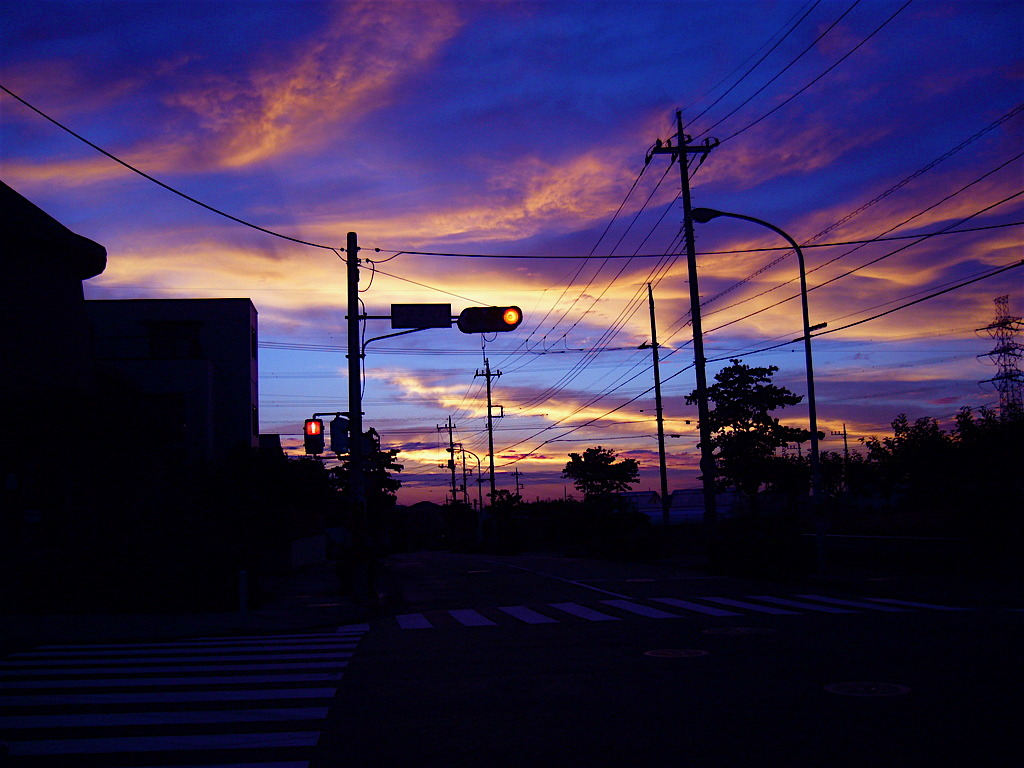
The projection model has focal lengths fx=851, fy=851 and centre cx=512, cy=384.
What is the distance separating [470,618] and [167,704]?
9510 millimetres

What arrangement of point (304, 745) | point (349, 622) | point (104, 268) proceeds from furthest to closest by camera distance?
point (104, 268) < point (349, 622) < point (304, 745)

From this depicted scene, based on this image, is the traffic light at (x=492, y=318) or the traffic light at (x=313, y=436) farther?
the traffic light at (x=313, y=436)

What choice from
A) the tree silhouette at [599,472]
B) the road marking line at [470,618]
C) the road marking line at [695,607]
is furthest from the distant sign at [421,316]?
the tree silhouette at [599,472]

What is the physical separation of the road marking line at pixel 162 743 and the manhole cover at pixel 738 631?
814 cm

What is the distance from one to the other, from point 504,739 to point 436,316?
14.0m

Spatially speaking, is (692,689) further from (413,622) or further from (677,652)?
(413,622)

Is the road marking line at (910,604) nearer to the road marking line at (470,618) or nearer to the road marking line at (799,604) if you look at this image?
the road marking line at (799,604)

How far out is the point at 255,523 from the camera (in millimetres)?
36188

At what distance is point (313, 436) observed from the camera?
2103 centimetres

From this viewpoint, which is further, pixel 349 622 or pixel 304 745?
pixel 349 622

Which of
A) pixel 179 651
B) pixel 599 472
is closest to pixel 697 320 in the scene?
pixel 179 651

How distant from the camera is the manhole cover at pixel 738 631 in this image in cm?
1384

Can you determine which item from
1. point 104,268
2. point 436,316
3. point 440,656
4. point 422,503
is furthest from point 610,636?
point 422,503

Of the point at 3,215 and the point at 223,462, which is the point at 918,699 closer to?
the point at 3,215
